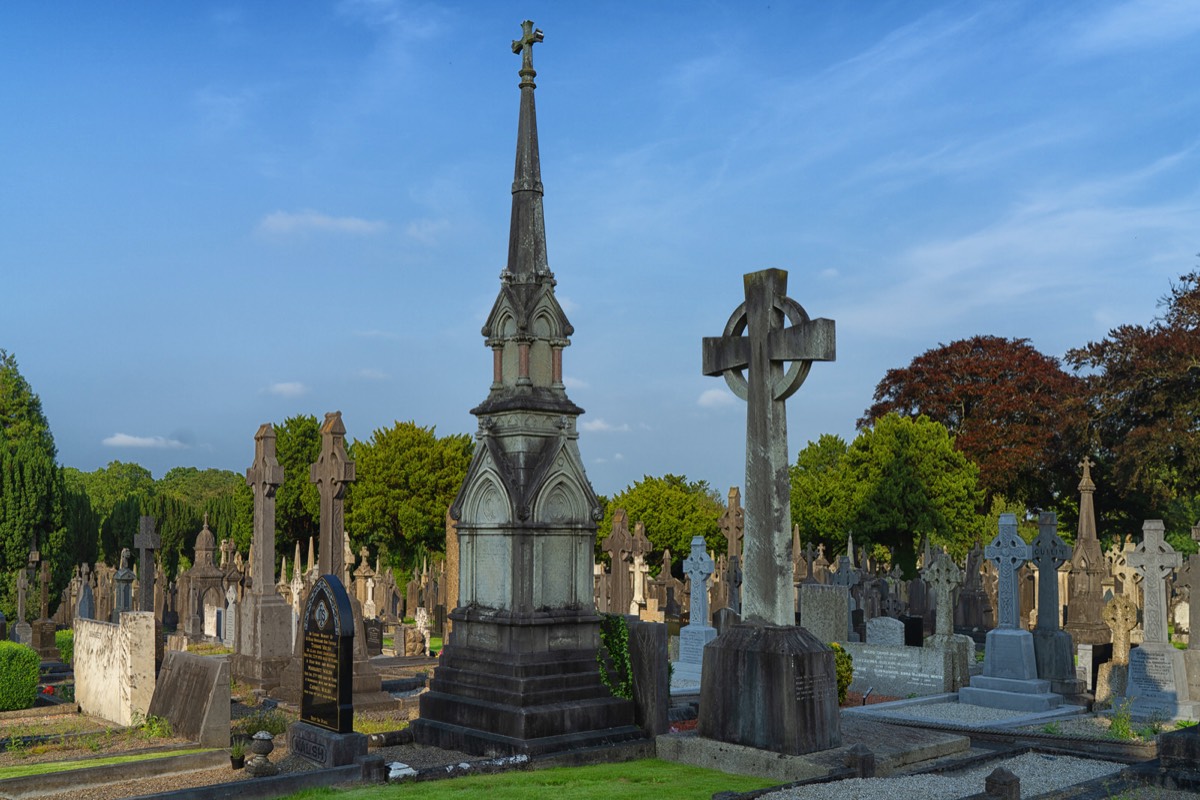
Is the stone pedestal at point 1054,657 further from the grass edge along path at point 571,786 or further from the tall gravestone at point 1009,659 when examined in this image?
the grass edge along path at point 571,786

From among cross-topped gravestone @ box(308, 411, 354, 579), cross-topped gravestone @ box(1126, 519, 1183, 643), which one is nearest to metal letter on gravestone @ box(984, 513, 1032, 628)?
cross-topped gravestone @ box(1126, 519, 1183, 643)

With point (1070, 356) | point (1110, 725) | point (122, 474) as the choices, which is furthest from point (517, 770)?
point (122, 474)

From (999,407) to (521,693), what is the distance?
46263 millimetres

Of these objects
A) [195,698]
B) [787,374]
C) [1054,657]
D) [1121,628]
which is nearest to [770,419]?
[787,374]

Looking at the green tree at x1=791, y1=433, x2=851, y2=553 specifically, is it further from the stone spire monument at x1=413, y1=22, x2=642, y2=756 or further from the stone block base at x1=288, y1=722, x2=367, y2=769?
the stone block base at x1=288, y1=722, x2=367, y2=769

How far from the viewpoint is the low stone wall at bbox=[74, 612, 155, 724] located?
41.9 feet

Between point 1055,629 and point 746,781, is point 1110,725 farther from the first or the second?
point 746,781

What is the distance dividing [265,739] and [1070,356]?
39563 mm

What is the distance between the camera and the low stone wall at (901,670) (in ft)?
53.0

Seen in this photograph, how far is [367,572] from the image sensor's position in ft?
92.2

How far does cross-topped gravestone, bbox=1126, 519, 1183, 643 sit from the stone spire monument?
839 cm

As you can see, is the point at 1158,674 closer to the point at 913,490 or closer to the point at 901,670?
the point at 901,670

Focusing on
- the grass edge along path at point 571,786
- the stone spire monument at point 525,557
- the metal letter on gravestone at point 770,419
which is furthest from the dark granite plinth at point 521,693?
the metal letter on gravestone at point 770,419

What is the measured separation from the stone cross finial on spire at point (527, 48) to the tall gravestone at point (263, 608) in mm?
8263
